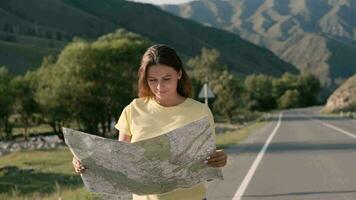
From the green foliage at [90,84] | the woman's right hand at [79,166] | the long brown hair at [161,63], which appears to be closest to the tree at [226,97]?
the green foliage at [90,84]

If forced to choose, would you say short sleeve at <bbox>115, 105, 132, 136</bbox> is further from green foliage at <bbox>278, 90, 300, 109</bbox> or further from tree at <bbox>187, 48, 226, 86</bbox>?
green foliage at <bbox>278, 90, 300, 109</bbox>

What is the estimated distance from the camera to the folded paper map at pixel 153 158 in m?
3.77

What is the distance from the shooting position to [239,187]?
13648 mm

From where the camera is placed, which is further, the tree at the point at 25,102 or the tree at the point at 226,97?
the tree at the point at 226,97

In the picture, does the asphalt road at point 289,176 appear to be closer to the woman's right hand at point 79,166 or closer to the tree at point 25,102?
the woman's right hand at point 79,166

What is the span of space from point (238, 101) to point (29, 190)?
6217 cm

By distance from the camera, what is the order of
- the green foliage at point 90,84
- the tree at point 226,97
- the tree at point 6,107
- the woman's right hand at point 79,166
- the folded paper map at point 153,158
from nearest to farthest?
the folded paper map at point 153,158, the woman's right hand at point 79,166, the green foliage at point 90,84, the tree at point 6,107, the tree at point 226,97

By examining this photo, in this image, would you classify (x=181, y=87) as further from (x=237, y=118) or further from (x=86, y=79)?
(x=237, y=118)

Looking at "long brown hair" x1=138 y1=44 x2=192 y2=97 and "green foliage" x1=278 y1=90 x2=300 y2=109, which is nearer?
"long brown hair" x1=138 y1=44 x2=192 y2=97

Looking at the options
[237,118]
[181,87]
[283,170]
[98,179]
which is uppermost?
[181,87]

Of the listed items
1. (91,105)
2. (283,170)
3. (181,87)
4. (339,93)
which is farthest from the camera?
(339,93)

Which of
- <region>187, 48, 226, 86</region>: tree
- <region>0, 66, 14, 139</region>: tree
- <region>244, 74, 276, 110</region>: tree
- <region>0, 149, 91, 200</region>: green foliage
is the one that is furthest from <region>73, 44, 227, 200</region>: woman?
<region>244, 74, 276, 110</region>: tree

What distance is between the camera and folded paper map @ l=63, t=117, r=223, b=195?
3.77m

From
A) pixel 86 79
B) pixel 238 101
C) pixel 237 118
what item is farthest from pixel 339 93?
pixel 86 79
